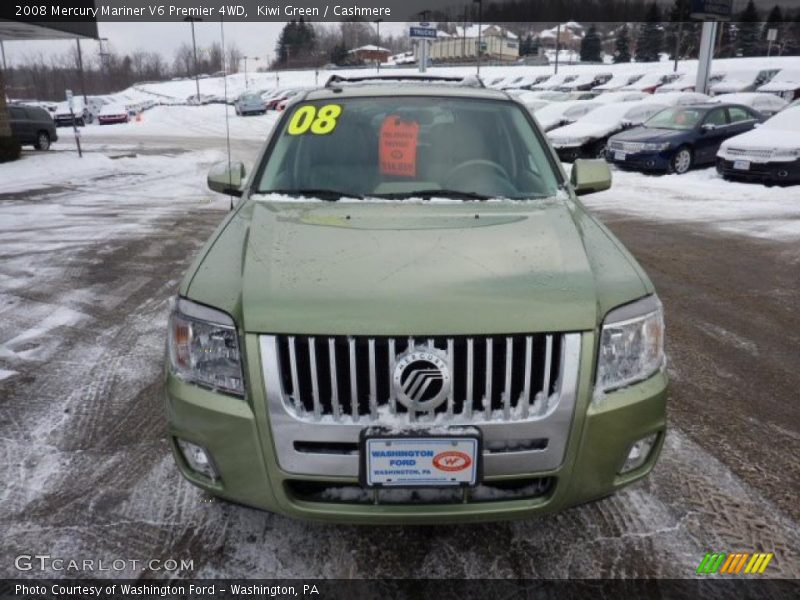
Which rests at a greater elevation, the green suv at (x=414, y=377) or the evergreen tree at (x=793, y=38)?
the evergreen tree at (x=793, y=38)

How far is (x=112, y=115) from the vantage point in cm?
3625

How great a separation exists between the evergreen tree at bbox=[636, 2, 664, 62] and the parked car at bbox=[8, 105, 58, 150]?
70347 millimetres

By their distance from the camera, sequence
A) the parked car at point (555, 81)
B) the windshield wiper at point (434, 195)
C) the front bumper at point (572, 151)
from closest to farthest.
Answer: the windshield wiper at point (434, 195), the front bumper at point (572, 151), the parked car at point (555, 81)

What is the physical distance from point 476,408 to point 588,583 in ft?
2.75

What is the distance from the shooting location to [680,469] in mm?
2926

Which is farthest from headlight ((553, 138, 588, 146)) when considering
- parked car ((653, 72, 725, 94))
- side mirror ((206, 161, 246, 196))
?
parked car ((653, 72, 725, 94))

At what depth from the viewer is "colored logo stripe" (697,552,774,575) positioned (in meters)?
2.31

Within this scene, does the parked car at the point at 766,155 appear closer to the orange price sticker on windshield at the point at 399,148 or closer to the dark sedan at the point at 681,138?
the dark sedan at the point at 681,138

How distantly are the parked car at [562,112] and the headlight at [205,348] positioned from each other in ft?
57.8

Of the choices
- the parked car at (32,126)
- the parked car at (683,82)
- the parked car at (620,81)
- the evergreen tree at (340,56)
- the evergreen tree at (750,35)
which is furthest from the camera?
the evergreen tree at (340,56)

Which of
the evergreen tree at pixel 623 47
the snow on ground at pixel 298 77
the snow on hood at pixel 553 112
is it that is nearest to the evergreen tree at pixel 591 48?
the evergreen tree at pixel 623 47

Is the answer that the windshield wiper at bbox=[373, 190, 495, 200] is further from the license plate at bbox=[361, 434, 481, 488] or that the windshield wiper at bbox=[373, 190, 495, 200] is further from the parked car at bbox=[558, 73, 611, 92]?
the parked car at bbox=[558, 73, 611, 92]

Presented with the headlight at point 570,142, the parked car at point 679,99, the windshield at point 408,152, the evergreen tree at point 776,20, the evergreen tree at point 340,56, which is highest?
the evergreen tree at point 776,20

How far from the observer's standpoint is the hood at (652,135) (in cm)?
1315
